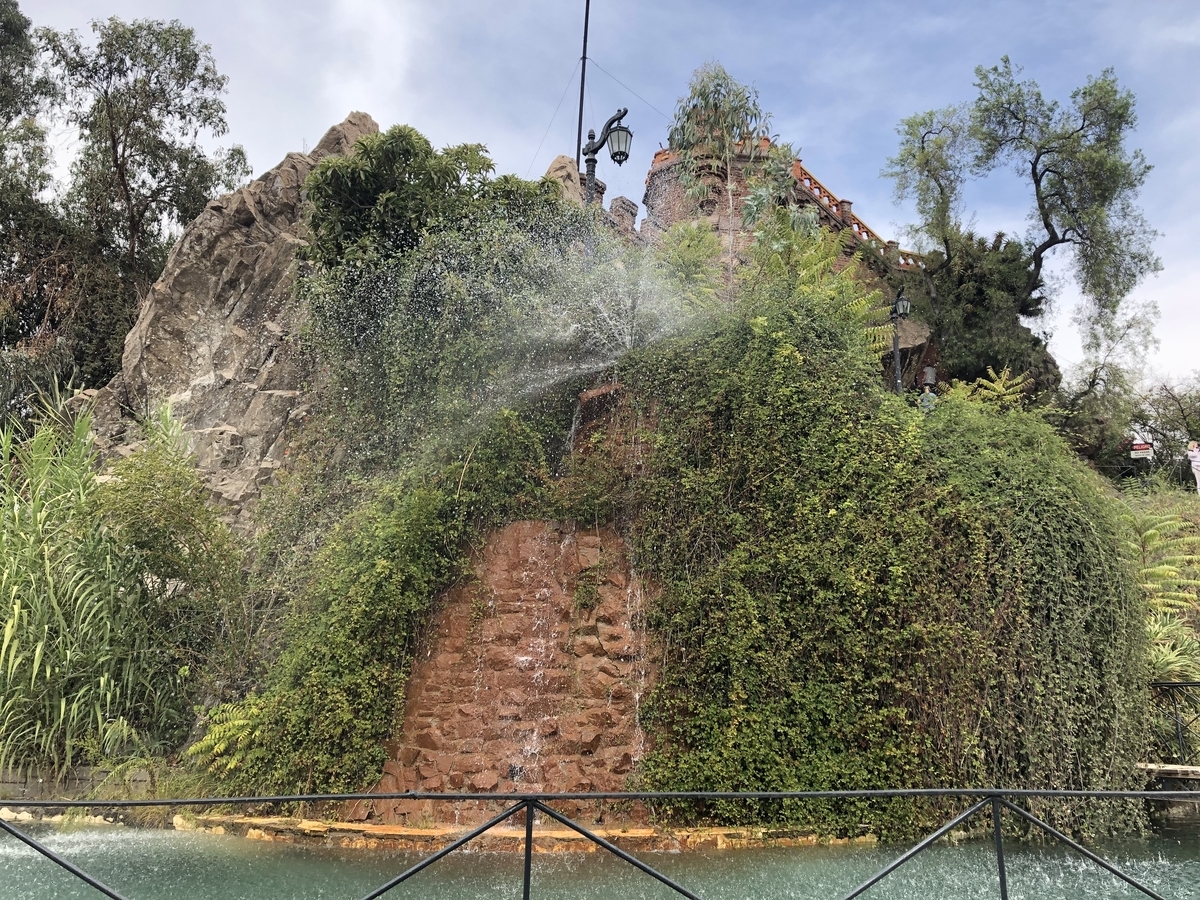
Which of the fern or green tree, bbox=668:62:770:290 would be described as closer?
the fern

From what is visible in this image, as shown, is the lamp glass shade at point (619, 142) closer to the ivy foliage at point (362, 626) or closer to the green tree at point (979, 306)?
the ivy foliage at point (362, 626)

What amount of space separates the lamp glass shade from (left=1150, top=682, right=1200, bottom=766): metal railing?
8600 millimetres

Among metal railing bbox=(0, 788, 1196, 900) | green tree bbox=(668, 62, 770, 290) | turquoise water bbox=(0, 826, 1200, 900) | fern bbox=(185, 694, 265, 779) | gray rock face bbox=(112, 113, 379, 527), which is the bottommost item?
turquoise water bbox=(0, 826, 1200, 900)

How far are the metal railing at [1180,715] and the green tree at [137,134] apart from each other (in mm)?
21199

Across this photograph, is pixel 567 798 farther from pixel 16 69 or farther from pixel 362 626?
pixel 16 69

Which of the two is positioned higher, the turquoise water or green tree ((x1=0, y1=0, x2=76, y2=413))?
green tree ((x1=0, y1=0, x2=76, y2=413))

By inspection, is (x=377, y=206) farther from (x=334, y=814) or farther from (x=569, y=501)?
(x=334, y=814)

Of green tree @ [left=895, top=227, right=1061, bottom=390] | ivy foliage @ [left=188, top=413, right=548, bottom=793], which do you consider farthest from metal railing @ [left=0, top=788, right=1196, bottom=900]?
green tree @ [left=895, top=227, right=1061, bottom=390]

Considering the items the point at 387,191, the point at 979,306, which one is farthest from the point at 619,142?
the point at 979,306

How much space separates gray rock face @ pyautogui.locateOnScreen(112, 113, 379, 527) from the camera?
13.1 m

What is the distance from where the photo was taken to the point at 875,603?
6.98 meters

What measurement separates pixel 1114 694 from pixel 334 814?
678 centimetres

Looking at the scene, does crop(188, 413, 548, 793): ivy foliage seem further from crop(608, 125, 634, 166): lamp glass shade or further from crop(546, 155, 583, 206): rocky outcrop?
crop(546, 155, 583, 206): rocky outcrop

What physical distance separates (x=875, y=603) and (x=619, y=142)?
280 inches
